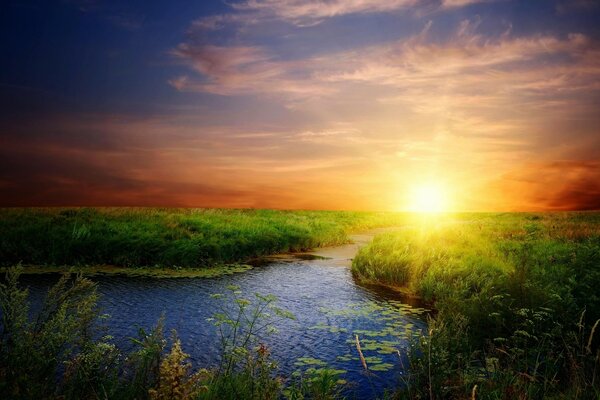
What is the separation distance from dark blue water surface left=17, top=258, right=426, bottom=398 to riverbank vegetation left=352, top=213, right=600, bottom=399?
76 centimetres

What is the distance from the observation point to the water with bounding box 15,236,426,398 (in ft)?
25.3

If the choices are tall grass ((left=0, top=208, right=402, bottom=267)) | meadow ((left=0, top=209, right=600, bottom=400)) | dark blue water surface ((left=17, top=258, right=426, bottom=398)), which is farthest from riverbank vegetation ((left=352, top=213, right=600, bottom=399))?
tall grass ((left=0, top=208, right=402, bottom=267))

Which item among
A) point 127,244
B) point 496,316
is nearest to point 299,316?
point 496,316

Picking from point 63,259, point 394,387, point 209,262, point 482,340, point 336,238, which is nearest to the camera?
point 394,387

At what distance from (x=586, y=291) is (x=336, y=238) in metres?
20.1

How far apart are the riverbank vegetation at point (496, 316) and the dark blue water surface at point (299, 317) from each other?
0.76 metres

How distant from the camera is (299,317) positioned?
10.6 m

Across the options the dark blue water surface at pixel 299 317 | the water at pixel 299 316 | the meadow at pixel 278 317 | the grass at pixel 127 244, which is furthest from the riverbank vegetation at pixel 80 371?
the grass at pixel 127 244

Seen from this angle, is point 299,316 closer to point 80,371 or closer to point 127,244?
point 80,371

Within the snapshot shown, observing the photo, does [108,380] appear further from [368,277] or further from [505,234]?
[505,234]

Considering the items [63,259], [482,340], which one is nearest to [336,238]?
[63,259]

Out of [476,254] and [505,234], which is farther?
[505,234]

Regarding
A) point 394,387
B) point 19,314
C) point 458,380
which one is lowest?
point 394,387

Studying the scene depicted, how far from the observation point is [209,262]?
1797 centimetres
